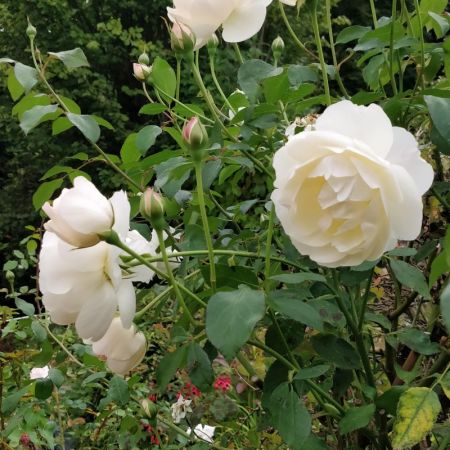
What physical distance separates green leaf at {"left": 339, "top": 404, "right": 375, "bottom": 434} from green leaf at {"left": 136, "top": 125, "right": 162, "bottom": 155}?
0.33 metres

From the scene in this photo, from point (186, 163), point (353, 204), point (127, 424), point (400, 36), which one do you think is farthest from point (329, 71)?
point (127, 424)

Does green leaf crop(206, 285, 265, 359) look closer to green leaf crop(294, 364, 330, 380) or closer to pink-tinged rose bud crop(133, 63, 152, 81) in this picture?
green leaf crop(294, 364, 330, 380)

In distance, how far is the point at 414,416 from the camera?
0.54 metres

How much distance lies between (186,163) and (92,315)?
18cm

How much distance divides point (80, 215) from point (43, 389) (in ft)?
1.53

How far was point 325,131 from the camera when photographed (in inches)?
18.6

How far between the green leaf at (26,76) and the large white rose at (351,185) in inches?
15.2

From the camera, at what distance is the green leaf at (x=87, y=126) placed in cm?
73

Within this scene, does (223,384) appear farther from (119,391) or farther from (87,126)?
(87,126)

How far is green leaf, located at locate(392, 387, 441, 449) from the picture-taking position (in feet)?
1.76

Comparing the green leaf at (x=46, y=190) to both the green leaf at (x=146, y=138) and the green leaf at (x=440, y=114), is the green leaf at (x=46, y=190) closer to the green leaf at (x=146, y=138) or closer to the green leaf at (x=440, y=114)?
the green leaf at (x=146, y=138)

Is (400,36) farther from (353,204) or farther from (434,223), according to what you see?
(434,223)

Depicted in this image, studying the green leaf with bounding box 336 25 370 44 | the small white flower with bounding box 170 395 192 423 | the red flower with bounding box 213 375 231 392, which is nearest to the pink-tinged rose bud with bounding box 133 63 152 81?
the green leaf with bounding box 336 25 370 44

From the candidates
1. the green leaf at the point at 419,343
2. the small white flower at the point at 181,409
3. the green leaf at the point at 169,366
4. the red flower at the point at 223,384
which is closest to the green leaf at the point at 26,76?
the green leaf at the point at 169,366
